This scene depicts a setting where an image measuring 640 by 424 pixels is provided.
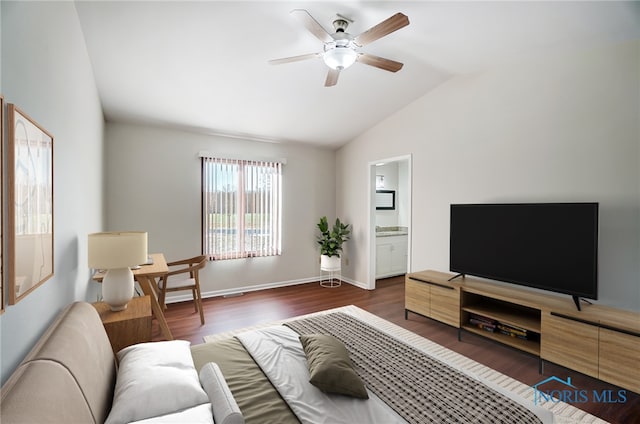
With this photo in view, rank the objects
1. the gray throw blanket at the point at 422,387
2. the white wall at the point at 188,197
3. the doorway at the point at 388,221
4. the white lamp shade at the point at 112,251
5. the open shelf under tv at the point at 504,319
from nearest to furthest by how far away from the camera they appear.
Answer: the gray throw blanket at the point at 422,387, the white lamp shade at the point at 112,251, the open shelf under tv at the point at 504,319, the white wall at the point at 188,197, the doorway at the point at 388,221

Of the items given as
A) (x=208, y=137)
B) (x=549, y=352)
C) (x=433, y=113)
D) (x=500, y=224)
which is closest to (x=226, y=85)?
(x=208, y=137)

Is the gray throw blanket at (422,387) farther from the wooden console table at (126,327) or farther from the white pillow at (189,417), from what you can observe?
the wooden console table at (126,327)

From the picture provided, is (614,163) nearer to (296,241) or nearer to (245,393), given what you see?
(245,393)

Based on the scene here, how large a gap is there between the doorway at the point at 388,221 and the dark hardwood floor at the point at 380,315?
0.99 feet

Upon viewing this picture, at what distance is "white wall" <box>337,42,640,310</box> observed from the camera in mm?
2482

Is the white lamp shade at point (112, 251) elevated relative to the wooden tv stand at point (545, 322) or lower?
elevated

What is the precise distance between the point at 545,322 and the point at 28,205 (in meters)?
3.42

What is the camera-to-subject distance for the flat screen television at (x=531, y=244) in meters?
2.49

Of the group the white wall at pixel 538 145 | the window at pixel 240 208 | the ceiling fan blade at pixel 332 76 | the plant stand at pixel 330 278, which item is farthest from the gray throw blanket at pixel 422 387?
the plant stand at pixel 330 278

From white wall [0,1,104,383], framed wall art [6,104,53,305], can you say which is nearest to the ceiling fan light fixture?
white wall [0,1,104,383]

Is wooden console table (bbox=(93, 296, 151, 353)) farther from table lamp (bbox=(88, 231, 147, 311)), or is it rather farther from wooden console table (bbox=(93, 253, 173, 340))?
wooden console table (bbox=(93, 253, 173, 340))

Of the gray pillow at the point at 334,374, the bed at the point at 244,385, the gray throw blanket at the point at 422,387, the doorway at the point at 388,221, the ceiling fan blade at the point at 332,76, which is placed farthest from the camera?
the doorway at the point at 388,221

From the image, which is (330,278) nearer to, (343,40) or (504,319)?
(504,319)

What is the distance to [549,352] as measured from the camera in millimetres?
2477
